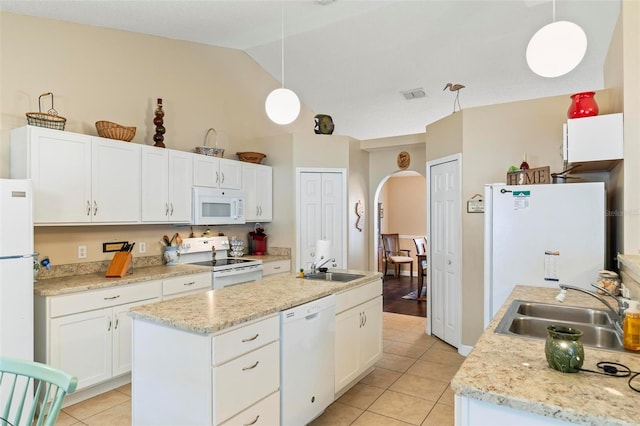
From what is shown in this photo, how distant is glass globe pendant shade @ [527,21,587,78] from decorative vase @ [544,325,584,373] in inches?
64.2

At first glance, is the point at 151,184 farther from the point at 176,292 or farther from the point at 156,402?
the point at 156,402

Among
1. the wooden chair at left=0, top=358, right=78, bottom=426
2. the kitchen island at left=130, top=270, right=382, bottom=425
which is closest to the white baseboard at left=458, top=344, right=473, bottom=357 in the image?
the kitchen island at left=130, top=270, right=382, bottom=425

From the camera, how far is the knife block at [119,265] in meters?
3.22

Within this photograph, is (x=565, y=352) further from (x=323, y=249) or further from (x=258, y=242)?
(x=258, y=242)

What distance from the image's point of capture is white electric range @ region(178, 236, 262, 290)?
3967 millimetres

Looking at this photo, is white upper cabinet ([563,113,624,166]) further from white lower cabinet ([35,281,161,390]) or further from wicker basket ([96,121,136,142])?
wicker basket ([96,121,136,142])

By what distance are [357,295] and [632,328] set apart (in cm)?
176

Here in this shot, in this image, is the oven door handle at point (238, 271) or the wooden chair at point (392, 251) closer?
the oven door handle at point (238, 271)


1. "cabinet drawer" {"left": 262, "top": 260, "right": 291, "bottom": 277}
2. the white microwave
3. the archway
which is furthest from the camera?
the archway

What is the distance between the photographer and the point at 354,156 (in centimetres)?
542

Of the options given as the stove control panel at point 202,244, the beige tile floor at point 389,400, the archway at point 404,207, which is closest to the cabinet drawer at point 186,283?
the stove control panel at point 202,244

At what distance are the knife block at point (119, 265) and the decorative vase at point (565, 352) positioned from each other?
320 cm

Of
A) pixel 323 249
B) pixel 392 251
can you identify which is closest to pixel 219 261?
pixel 323 249

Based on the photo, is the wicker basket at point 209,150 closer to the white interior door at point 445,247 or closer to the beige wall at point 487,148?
the white interior door at point 445,247
